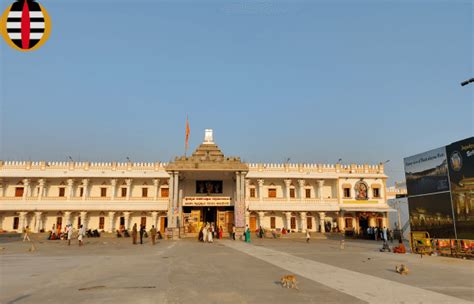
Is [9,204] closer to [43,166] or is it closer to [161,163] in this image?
[43,166]

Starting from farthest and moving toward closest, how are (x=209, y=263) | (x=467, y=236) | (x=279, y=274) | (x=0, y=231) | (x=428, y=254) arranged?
(x=0, y=231), (x=428, y=254), (x=467, y=236), (x=209, y=263), (x=279, y=274)

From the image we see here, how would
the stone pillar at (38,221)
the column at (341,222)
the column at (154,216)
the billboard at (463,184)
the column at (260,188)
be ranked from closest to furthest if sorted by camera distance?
1. the billboard at (463,184)
2. the stone pillar at (38,221)
3. the column at (154,216)
4. the column at (341,222)
5. the column at (260,188)

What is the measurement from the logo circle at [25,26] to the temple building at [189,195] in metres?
29.1

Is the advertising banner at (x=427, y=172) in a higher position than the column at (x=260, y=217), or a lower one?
higher

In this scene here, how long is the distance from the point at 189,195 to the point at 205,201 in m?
4.24

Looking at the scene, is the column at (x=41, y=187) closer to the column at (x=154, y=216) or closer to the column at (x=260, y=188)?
the column at (x=154, y=216)

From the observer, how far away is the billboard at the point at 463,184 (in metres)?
17.5

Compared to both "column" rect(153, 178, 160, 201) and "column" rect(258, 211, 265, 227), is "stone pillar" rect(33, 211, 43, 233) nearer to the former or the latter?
"column" rect(153, 178, 160, 201)

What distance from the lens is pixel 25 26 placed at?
30.9 ft

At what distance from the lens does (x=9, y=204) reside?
39906 millimetres

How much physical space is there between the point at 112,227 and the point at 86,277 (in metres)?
33.0

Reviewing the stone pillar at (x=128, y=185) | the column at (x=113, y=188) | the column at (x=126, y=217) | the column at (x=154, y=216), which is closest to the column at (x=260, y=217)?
the column at (x=154, y=216)

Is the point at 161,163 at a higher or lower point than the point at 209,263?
higher

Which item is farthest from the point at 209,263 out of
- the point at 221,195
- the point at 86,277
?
the point at 221,195
